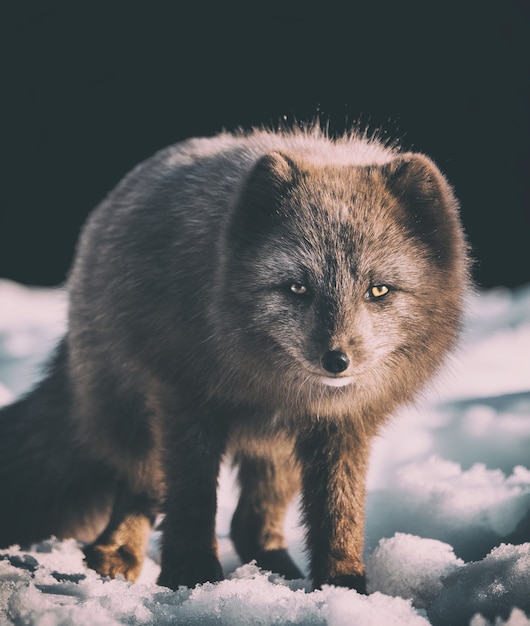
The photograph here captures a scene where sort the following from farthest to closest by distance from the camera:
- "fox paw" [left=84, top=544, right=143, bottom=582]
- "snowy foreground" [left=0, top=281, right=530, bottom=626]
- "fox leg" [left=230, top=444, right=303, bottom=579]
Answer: "fox leg" [left=230, top=444, right=303, bottom=579] → "fox paw" [left=84, top=544, right=143, bottom=582] → "snowy foreground" [left=0, top=281, right=530, bottom=626]

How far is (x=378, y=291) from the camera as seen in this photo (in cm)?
356

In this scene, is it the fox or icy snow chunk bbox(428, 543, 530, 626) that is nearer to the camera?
icy snow chunk bbox(428, 543, 530, 626)

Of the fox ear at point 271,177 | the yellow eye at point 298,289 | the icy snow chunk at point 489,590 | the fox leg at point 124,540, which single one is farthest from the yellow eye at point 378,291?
the fox leg at point 124,540

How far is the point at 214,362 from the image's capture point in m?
3.79

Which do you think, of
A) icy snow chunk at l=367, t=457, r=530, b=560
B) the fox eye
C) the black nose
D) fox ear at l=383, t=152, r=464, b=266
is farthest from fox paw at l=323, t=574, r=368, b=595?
fox ear at l=383, t=152, r=464, b=266

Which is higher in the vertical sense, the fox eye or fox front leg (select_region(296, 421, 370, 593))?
the fox eye

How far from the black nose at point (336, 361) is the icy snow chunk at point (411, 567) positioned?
40.3 inches

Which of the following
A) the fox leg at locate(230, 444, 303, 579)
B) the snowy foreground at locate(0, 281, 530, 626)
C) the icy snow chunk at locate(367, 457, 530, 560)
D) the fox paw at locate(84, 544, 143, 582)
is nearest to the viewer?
the snowy foreground at locate(0, 281, 530, 626)

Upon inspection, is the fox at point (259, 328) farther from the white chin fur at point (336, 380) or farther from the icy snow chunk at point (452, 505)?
the icy snow chunk at point (452, 505)

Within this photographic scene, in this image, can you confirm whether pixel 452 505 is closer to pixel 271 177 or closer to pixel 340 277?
pixel 340 277

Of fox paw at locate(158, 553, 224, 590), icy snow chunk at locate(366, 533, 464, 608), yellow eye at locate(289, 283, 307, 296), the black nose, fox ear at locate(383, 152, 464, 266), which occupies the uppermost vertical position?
fox ear at locate(383, 152, 464, 266)

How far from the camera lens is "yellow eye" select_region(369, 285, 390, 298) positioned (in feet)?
11.6

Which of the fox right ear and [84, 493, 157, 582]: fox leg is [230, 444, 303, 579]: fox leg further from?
the fox right ear

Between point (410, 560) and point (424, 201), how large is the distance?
1.62 meters
